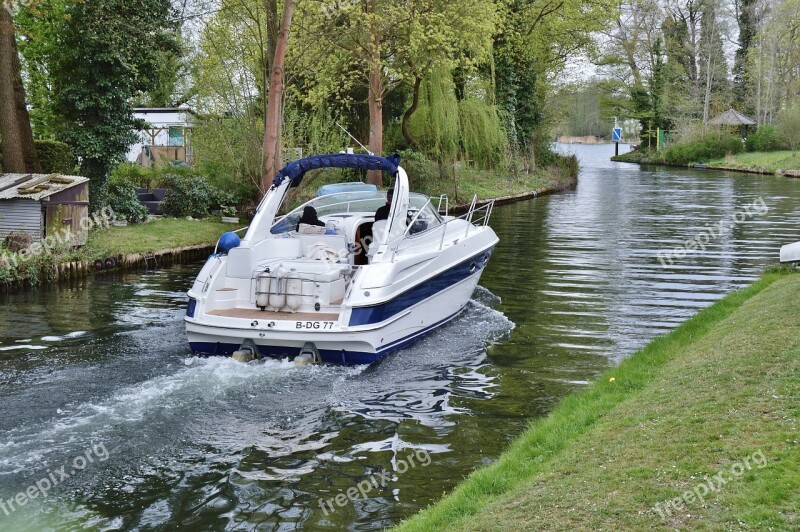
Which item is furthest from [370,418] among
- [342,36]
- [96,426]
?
[342,36]

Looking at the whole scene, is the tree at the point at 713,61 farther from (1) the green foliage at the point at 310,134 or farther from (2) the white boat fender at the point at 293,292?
(2) the white boat fender at the point at 293,292

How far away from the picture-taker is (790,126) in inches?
2279

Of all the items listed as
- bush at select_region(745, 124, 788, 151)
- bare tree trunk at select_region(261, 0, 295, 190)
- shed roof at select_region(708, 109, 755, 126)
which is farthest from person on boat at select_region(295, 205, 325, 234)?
shed roof at select_region(708, 109, 755, 126)

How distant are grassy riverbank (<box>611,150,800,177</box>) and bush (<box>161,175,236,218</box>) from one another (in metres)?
37.3

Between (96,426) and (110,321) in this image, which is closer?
(96,426)

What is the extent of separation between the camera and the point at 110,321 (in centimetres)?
1332

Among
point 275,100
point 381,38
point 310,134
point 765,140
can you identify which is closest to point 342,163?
point 275,100

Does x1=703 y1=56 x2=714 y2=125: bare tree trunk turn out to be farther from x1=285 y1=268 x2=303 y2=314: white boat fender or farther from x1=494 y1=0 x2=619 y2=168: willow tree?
x1=285 y1=268 x2=303 y2=314: white boat fender

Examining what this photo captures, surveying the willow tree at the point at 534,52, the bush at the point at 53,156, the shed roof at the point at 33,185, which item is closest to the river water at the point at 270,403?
the shed roof at the point at 33,185

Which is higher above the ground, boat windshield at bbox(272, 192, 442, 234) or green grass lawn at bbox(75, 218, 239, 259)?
boat windshield at bbox(272, 192, 442, 234)

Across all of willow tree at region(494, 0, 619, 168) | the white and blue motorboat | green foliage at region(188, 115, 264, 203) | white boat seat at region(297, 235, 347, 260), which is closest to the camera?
the white and blue motorboat

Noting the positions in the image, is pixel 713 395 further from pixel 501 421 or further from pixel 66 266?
pixel 66 266

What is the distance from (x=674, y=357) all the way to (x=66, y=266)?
12878 millimetres

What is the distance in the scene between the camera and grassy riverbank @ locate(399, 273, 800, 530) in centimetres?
514
